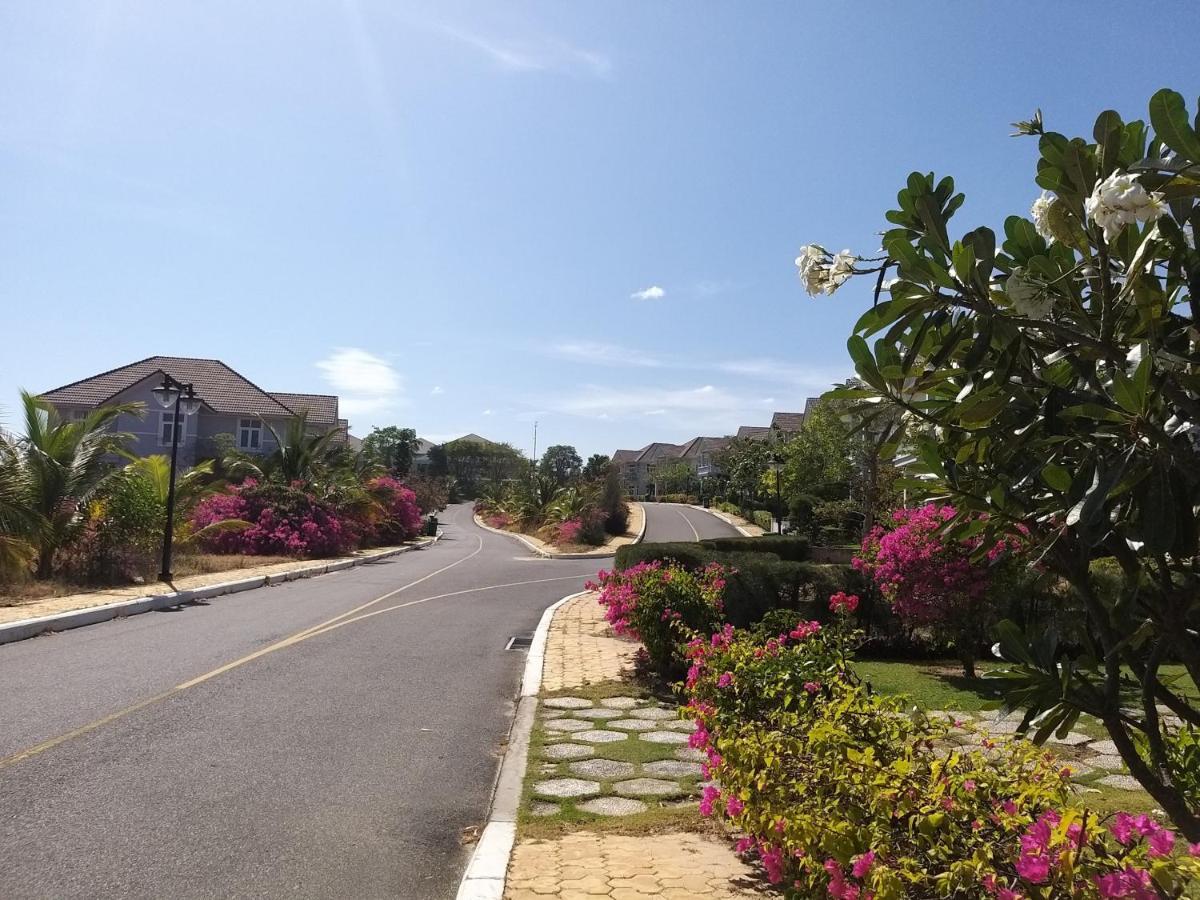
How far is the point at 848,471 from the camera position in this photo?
4188 cm

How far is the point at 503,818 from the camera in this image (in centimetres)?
520

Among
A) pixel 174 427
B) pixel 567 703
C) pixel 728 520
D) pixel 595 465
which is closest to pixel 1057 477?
pixel 567 703

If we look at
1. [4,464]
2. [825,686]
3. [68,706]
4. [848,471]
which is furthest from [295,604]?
[848,471]

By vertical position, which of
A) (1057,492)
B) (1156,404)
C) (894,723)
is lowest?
(894,723)

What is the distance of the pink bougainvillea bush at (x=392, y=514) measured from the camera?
36844 mm

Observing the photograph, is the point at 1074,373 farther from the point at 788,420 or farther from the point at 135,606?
the point at 788,420

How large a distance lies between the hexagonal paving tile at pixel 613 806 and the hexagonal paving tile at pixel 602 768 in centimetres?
51

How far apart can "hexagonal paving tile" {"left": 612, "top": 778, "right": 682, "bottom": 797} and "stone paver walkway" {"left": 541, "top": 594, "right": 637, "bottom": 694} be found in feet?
9.75

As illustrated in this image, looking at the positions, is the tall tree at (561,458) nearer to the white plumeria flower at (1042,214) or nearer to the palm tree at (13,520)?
the palm tree at (13,520)

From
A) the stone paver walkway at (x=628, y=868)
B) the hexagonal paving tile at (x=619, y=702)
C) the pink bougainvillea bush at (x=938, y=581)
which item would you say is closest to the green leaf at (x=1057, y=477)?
the stone paver walkway at (x=628, y=868)

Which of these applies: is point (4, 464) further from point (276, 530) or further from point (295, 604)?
point (276, 530)

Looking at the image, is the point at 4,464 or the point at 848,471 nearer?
the point at 4,464

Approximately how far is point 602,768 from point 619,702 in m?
2.29

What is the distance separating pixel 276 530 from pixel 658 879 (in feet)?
87.2
